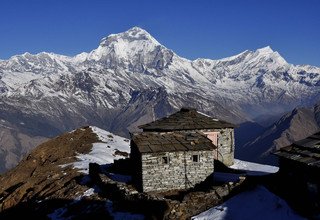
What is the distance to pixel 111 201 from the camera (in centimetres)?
3688

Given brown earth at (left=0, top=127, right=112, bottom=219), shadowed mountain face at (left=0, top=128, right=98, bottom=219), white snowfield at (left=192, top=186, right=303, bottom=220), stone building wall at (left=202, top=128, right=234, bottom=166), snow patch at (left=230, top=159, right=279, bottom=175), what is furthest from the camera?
stone building wall at (left=202, top=128, right=234, bottom=166)

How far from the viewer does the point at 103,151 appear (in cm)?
6247

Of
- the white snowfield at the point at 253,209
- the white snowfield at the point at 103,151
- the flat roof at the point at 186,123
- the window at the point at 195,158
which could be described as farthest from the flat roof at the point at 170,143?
the flat roof at the point at 186,123

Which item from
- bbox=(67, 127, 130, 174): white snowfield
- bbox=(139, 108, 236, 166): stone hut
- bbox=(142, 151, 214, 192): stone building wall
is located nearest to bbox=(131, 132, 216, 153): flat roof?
bbox=(142, 151, 214, 192): stone building wall

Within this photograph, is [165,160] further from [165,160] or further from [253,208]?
[253,208]

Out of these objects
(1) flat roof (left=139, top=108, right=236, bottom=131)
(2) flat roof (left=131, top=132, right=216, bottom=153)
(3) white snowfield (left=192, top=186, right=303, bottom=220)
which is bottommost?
(3) white snowfield (left=192, top=186, right=303, bottom=220)

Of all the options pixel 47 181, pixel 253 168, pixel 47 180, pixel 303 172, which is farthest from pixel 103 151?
pixel 303 172

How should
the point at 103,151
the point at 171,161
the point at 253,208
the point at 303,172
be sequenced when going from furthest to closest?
the point at 103,151
the point at 171,161
the point at 253,208
the point at 303,172

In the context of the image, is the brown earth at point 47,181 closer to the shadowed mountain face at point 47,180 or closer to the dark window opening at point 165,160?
the shadowed mountain face at point 47,180

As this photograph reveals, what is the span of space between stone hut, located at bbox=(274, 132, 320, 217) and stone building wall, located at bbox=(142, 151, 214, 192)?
272 inches

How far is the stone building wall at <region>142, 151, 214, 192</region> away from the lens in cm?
3791

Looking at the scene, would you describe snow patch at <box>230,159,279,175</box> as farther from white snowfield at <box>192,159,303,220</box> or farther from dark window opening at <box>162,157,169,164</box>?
white snowfield at <box>192,159,303,220</box>

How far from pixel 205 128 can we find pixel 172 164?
17.2 m

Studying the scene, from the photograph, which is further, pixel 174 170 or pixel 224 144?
pixel 224 144
